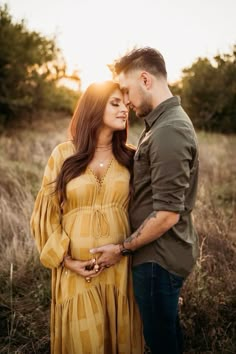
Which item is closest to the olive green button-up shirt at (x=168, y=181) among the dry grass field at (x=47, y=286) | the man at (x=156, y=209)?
the man at (x=156, y=209)

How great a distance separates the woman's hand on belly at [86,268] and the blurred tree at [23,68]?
1194 cm

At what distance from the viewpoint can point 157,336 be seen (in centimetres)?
229

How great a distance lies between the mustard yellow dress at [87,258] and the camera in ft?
7.76

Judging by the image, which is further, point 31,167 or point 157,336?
point 31,167

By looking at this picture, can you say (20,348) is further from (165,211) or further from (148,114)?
(148,114)

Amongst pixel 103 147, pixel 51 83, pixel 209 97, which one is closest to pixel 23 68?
pixel 51 83

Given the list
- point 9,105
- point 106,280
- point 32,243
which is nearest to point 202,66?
point 9,105

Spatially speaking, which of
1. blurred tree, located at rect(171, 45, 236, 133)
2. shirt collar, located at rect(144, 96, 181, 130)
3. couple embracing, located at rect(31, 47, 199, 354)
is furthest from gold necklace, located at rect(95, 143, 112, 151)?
blurred tree, located at rect(171, 45, 236, 133)

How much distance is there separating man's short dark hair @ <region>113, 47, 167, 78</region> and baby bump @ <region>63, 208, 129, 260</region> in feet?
3.16

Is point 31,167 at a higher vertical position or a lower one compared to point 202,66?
lower

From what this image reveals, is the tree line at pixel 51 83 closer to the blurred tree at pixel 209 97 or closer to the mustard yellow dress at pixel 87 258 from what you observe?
the blurred tree at pixel 209 97

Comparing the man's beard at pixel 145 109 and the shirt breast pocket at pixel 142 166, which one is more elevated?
the man's beard at pixel 145 109

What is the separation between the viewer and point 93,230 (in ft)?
7.88

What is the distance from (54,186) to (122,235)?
584 millimetres
